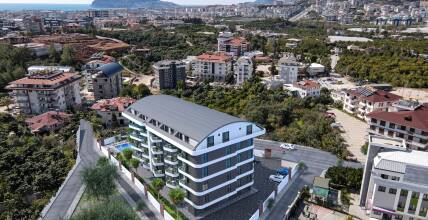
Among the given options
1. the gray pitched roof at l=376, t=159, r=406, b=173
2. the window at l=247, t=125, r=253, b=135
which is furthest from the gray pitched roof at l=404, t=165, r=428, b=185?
the window at l=247, t=125, r=253, b=135

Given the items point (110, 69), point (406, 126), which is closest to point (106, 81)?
point (110, 69)

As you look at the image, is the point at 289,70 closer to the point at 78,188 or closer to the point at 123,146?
the point at 123,146

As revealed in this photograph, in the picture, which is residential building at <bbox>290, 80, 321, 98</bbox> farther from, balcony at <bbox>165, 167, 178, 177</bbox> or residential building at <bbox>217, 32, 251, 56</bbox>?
residential building at <bbox>217, 32, 251, 56</bbox>

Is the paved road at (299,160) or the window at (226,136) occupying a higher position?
the window at (226,136)

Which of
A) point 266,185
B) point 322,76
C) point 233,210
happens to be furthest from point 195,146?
point 322,76

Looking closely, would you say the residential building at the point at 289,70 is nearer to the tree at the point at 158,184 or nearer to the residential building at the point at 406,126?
the residential building at the point at 406,126

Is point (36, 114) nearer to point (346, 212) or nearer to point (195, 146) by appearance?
point (195, 146)

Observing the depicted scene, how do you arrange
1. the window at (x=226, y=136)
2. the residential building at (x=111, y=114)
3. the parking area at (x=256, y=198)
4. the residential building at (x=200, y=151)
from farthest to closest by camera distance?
the residential building at (x=111, y=114) → the parking area at (x=256, y=198) → the window at (x=226, y=136) → the residential building at (x=200, y=151)

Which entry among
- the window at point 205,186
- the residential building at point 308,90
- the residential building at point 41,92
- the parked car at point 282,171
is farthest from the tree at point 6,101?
the residential building at point 308,90
